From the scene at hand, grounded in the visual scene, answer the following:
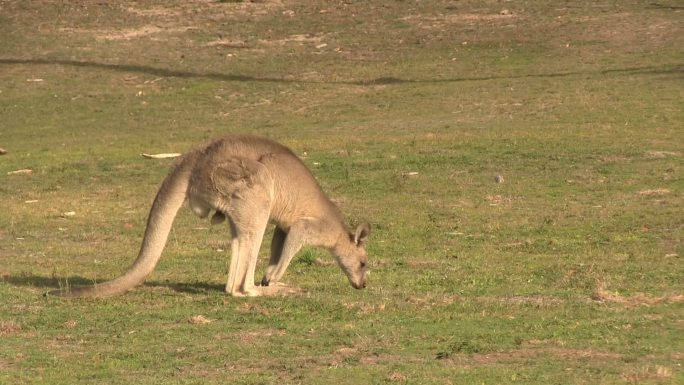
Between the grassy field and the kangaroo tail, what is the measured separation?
7.7 inches

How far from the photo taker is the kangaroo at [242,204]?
10.8 metres

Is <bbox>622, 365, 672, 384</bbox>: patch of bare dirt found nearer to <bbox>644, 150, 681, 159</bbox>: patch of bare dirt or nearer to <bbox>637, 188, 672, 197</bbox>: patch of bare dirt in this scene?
<bbox>637, 188, 672, 197</bbox>: patch of bare dirt

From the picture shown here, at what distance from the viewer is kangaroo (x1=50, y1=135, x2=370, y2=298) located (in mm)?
10844

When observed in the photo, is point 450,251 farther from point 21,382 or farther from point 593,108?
point 593,108

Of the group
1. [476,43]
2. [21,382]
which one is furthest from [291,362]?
[476,43]

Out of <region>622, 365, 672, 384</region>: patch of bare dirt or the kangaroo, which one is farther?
the kangaroo

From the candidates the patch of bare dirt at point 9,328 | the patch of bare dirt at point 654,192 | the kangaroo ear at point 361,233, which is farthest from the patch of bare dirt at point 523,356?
the patch of bare dirt at point 654,192

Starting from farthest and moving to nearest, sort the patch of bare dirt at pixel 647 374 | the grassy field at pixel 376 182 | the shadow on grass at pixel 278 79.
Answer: the shadow on grass at pixel 278 79 < the grassy field at pixel 376 182 < the patch of bare dirt at pixel 647 374

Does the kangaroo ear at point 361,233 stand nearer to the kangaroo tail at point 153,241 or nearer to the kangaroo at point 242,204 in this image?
the kangaroo at point 242,204

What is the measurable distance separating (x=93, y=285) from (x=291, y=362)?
2831mm

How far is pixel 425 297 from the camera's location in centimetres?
1098

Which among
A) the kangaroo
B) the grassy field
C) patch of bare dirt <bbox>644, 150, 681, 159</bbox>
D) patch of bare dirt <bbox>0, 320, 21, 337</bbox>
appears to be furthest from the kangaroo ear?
patch of bare dirt <bbox>644, 150, 681, 159</bbox>

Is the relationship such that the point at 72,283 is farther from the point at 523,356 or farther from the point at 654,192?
the point at 654,192

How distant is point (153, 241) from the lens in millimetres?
10859
